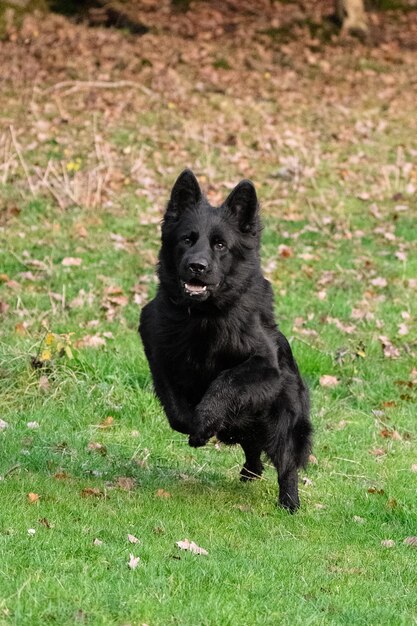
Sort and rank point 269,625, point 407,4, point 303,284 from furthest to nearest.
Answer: point 407,4, point 303,284, point 269,625

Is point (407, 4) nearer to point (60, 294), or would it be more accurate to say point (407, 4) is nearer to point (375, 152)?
point (375, 152)

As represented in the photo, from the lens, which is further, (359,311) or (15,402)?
(359,311)

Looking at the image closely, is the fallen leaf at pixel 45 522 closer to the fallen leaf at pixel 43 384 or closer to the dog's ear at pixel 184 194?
the dog's ear at pixel 184 194

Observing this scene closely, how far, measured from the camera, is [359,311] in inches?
421

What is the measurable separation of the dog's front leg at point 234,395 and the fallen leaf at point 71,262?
5.82m

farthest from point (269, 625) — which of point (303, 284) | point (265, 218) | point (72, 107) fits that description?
point (72, 107)

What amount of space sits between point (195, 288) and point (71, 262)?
6004mm

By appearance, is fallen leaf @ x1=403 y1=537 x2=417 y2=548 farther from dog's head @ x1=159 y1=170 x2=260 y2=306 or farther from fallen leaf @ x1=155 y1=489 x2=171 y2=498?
dog's head @ x1=159 y1=170 x2=260 y2=306

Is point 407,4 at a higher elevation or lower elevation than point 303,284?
higher

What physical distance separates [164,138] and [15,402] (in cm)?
958

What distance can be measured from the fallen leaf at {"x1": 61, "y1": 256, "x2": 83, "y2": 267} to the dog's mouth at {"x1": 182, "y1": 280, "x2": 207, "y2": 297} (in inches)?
233

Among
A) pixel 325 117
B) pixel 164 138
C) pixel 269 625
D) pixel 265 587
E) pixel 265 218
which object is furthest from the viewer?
pixel 325 117

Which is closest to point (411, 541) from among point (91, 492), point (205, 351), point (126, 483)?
point (205, 351)

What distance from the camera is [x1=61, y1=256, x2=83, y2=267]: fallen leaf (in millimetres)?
11547
